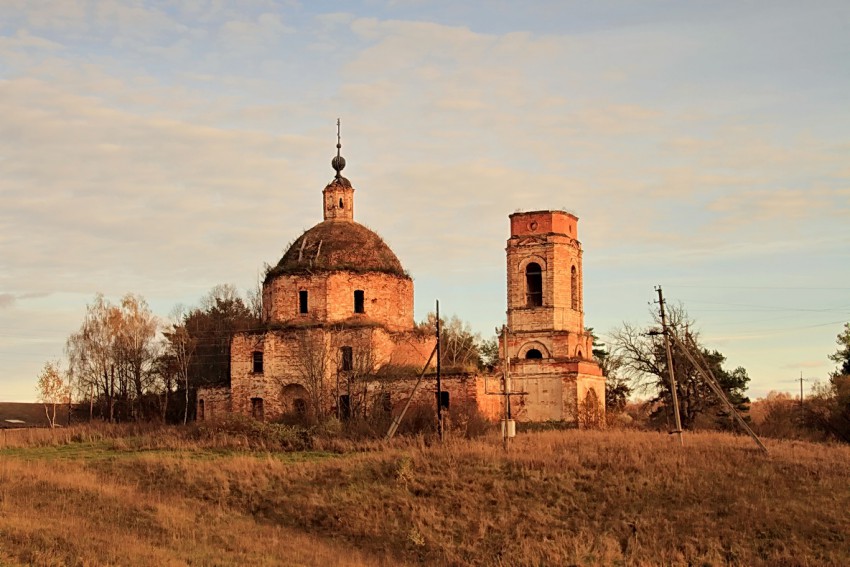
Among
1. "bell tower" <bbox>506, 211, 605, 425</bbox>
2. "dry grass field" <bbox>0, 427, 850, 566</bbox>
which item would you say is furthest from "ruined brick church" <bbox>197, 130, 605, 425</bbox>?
"dry grass field" <bbox>0, 427, 850, 566</bbox>

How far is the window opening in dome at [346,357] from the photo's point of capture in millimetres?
38406

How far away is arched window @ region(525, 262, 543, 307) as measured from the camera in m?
37.5

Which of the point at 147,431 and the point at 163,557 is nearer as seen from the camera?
the point at 163,557

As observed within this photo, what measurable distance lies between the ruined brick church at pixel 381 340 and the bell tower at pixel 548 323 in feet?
0.12

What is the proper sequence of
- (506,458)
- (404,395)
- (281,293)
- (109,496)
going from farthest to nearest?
(281,293) → (404,395) → (506,458) → (109,496)

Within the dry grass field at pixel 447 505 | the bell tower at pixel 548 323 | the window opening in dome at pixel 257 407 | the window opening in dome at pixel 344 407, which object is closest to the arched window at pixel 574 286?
the bell tower at pixel 548 323

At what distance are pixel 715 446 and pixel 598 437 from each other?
3.42 meters

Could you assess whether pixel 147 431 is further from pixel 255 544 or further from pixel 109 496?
pixel 255 544

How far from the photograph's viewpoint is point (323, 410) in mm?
37344

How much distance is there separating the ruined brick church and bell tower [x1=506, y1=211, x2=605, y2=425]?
36mm

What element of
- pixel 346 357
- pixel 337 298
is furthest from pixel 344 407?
pixel 337 298

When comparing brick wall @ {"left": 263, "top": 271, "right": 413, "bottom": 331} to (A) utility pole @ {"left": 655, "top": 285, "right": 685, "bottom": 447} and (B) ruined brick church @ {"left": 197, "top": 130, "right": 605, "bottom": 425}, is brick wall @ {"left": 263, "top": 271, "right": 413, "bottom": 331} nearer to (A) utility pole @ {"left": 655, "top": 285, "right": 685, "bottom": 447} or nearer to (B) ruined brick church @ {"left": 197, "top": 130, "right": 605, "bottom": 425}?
(B) ruined brick church @ {"left": 197, "top": 130, "right": 605, "bottom": 425}

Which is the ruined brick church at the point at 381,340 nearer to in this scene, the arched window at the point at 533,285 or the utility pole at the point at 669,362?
the arched window at the point at 533,285

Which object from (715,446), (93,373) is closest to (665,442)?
(715,446)
